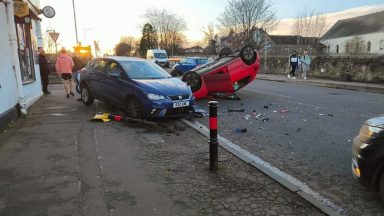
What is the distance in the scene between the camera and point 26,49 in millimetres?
12711

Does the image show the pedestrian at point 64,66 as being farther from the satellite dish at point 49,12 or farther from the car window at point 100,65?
the car window at point 100,65

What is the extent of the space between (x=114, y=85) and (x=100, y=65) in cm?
134

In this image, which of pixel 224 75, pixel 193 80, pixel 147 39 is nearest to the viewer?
pixel 193 80

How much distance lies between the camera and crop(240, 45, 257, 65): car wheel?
513 inches

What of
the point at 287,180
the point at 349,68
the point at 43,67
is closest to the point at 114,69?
the point at 287,180

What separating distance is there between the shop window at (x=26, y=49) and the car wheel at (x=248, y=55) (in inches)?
295

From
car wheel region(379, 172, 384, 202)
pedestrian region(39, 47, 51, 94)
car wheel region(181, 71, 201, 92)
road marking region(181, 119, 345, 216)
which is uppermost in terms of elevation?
pedestrian region(39, 47, 51, 94)

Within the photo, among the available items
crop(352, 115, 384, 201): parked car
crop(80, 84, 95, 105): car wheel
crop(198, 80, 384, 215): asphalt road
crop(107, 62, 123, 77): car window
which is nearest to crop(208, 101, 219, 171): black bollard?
crop(198, 80, 384, 215): asphalt road

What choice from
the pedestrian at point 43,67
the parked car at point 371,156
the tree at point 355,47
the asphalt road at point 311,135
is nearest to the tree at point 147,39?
the tree at point 355,47

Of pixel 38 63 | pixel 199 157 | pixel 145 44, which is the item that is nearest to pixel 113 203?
pixel 199 157

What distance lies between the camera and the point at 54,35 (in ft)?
67.3

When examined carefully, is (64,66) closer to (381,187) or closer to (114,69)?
(114,69)

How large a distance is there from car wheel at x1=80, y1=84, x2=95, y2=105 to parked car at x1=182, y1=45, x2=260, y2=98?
334 cm

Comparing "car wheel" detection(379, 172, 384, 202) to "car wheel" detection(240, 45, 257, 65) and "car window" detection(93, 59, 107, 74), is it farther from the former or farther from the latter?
"car wheel" detection(240, 45, 257, 65)
